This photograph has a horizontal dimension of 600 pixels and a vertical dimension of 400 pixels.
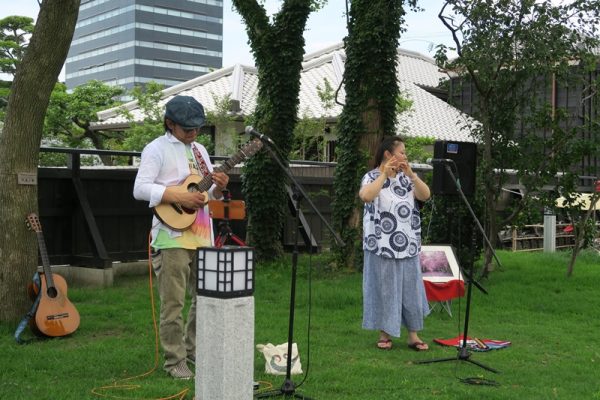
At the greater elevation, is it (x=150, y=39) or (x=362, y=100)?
(x=150, y=39)

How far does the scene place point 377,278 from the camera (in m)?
6.77

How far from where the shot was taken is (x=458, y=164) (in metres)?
9.77

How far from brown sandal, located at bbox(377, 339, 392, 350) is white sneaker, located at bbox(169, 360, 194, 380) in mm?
2070

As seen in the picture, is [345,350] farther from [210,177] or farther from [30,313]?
[30,313]

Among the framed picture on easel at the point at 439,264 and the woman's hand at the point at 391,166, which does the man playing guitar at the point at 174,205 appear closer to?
the woman's hand at the point at 391,166

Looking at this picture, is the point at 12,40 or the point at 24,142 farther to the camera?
the point at 12,40

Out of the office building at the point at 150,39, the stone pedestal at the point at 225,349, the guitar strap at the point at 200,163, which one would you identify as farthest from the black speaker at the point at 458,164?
the office building at the point at 150,39

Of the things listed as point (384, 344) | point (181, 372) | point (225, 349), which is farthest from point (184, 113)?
point (384, 344)

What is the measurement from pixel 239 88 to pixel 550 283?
15.6 m

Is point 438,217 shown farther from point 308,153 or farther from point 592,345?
point 308,153

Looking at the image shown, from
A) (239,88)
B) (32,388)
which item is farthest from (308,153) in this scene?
(32,388)

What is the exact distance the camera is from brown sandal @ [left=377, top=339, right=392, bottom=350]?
686 centimetres

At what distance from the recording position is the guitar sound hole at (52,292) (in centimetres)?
716

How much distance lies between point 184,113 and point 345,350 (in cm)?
273
